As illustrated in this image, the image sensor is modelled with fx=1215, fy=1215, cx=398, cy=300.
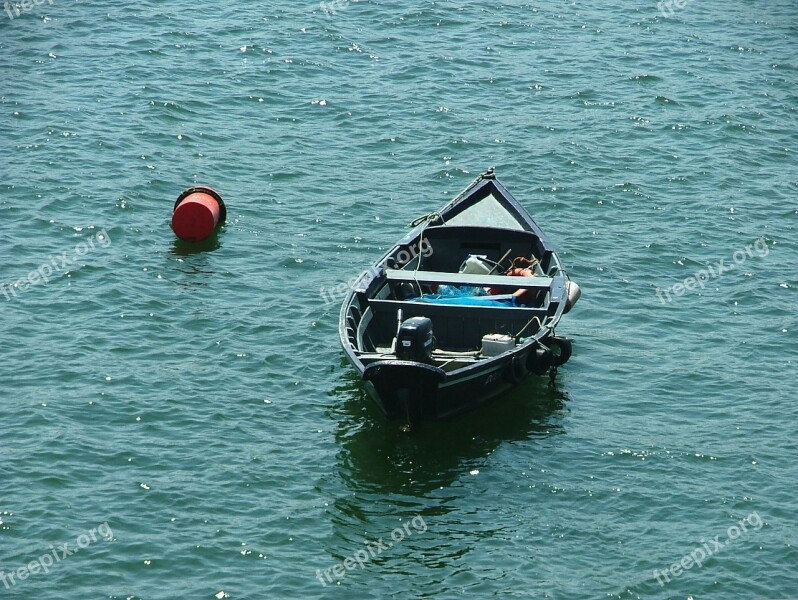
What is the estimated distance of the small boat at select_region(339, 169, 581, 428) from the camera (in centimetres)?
1825

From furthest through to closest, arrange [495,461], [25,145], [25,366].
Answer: [25,145]
[25,366]
[495,461]

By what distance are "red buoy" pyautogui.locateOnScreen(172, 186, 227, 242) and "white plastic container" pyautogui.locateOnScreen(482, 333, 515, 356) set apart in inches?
311

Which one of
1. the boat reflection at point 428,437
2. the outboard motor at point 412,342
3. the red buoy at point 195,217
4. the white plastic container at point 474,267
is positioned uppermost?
the red buoy at point 195,217

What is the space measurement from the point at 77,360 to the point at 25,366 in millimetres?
855

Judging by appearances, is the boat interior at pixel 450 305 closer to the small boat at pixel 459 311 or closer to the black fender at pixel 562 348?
the small boat at pixel 459 311

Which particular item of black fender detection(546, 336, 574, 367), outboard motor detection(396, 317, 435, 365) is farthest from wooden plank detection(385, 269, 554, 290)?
outboard motor detection(396, 317, 435, 365)

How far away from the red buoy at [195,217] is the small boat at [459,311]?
4.24 m

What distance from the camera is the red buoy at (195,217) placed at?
978 inches

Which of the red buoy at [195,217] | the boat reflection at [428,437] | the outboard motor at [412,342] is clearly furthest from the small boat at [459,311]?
the red buoy at [195,217]

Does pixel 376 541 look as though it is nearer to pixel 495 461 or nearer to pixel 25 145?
pixel 495 461

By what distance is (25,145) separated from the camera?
96.1 feet

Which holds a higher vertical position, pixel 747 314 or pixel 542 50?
pixel 542 50

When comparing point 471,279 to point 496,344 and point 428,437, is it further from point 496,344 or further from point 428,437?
point 428,437

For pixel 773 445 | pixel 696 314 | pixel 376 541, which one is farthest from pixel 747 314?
pixel 376 541
